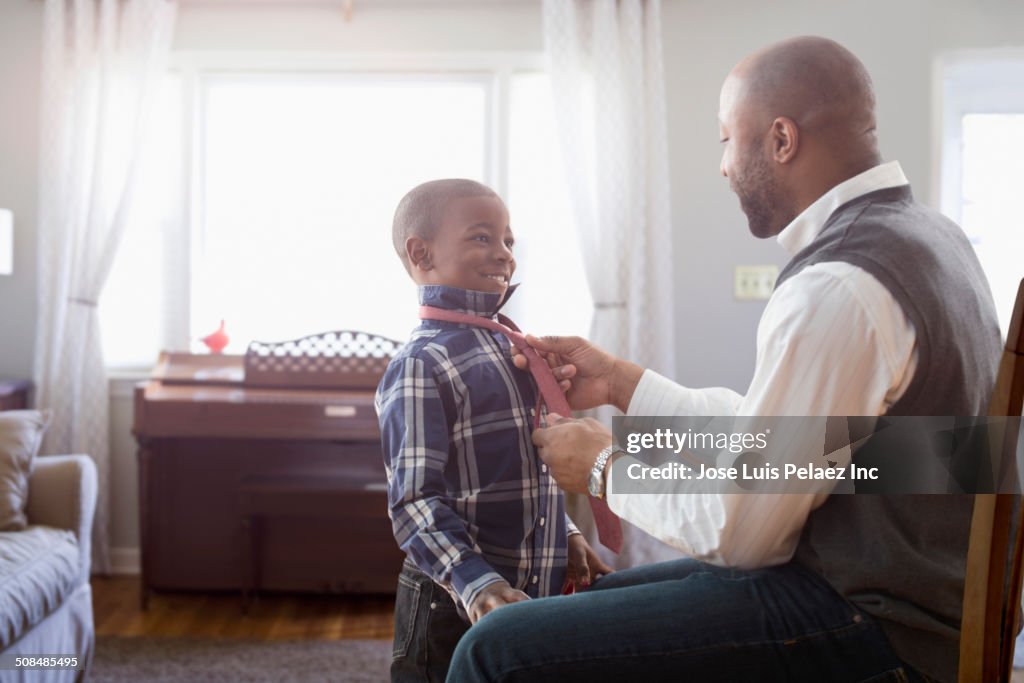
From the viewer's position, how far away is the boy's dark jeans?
112cm

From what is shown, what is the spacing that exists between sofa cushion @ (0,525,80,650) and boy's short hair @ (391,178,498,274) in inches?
52.6

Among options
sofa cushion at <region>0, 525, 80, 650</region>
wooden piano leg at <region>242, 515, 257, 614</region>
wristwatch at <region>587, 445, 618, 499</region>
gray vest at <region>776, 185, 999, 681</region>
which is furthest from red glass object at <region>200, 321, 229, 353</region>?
gray vest at <region>776, 185, 999, 681</region>

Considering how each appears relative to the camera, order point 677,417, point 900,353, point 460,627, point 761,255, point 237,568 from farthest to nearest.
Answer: point 761,255 < point 237,568 < point 677,417 < point 460,627 < point 900,353

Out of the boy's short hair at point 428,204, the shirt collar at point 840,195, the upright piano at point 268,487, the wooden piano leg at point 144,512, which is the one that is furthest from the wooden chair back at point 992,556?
the wooden piano leg at point 144,512

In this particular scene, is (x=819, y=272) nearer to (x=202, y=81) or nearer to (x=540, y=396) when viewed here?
(x=540, y=396)

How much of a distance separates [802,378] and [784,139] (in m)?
0.39

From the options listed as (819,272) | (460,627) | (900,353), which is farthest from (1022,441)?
(460,627)

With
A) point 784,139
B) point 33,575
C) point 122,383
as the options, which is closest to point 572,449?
point 784,139

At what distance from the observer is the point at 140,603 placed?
2961 mm

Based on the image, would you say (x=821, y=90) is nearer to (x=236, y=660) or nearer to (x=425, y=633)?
(x=425, y=633)

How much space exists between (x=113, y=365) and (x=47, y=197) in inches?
29.5

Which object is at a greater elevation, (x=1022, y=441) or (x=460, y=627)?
(x=1022, y=441)

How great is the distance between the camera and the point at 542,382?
123cm

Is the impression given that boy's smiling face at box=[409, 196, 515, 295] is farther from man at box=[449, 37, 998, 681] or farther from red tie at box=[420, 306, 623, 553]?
man at box=[449, 37, 998, 681]
